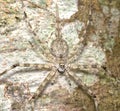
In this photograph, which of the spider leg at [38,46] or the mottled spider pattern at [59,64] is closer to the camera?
the mottled spider pattern at [59,64]

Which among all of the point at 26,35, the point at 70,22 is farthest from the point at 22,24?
the point at 70,22

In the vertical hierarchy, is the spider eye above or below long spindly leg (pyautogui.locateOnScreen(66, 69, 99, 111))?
above

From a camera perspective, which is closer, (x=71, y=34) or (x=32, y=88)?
(x=32, y=88)

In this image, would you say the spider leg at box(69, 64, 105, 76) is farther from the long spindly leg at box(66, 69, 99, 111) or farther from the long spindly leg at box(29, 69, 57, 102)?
the long spindly leg at box(29, 69, 57, 102)

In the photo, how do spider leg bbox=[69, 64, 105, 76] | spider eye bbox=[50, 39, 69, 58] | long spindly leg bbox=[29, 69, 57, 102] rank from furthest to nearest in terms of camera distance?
1. spider eye bbox=[50, 39, 69, 58]
2. spider leg bbox=[69, 64, 105, 76]
3. long spindly leg bbox=[29, 69, 57, 102]

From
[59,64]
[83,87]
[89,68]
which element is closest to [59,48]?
[59,64]

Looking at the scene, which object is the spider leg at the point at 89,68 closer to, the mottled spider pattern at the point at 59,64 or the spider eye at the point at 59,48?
the mottled spider pattern at the point at 59,64

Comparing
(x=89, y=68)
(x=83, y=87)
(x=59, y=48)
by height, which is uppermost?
(x=59, y=48)

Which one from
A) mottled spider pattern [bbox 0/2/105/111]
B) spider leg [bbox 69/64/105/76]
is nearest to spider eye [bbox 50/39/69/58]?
mottled spider pattern [bbox 0/2/105/111]

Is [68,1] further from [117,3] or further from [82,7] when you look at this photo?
[117,3]

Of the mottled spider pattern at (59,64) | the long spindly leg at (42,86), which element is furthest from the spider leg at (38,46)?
the long spindly leg at (42,86)

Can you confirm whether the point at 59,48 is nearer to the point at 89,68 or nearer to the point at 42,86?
the point at 89,68
